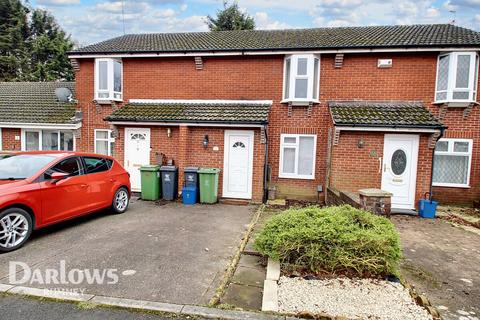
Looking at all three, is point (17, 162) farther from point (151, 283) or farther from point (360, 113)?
point (360, 113)

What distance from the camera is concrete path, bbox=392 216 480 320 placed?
136 inches

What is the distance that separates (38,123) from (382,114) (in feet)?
41.1

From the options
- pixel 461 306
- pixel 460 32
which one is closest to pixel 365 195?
pixel 461 306

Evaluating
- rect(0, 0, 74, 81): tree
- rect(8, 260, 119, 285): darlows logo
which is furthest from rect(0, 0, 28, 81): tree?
rect(8, 260, 119, 285): darlows logo

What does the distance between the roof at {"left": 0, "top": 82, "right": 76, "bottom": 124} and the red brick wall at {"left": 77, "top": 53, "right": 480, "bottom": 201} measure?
Result: 1.54 metres

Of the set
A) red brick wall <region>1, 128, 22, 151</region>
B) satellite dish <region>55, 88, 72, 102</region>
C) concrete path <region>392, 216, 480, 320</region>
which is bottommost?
concrete path <region>392, 216, 480, 320</region>

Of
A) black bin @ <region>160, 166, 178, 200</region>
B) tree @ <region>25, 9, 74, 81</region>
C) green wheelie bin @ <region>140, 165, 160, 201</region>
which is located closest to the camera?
green wheelie bin @ <region>140, 165, 160, 201</region>

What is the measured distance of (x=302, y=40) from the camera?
10.6 m

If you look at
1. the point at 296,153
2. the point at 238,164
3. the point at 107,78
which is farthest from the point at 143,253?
the point at 107,78

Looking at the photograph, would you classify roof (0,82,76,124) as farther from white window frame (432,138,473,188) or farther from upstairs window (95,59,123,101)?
white window frame (432,138,473,188)

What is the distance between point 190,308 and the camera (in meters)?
3.20

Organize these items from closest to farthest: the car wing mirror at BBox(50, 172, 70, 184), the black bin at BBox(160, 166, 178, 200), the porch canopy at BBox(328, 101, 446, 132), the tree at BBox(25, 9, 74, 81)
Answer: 1. the car wing mirror at BBox(50, 172, 70, 184)
2. the porch canopy at BBox(328, 101, 446, 132)
3. the black bin at BBox(160, 166, 178, 200)
4. the tree at BBox(25, 9, 74, 81)

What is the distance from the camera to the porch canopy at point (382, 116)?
8.20 metres

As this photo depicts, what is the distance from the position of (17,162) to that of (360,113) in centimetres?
891
